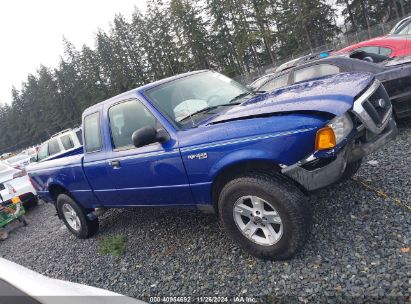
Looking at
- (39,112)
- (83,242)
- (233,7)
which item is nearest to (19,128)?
(39,112)

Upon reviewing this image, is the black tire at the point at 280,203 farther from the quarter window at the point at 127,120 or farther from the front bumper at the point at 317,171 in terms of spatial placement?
the quarter window at the point at 127,120

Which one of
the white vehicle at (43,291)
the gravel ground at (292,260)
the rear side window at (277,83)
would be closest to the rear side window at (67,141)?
the gravel ground at (292,260)

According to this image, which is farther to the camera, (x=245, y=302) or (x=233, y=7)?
(x=233, y=7)

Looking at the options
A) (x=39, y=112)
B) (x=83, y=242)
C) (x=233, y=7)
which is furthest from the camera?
(x=39, y=112)

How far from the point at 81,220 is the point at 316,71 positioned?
5269 mm

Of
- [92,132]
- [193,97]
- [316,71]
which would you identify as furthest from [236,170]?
[316,71]

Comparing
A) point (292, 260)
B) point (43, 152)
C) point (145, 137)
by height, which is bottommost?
point (292, 260)

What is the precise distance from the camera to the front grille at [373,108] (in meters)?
2.92

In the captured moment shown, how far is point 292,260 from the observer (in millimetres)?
3127

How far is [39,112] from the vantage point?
2793 inches

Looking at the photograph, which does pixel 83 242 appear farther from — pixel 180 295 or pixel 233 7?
pixel 233 7

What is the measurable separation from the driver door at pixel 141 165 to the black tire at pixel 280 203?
Answer: 26.2 inches

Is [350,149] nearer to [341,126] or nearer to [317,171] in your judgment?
[341,126]

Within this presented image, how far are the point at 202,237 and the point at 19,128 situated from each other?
3384 inches
